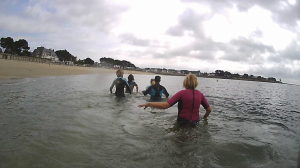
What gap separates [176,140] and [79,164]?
235 cm

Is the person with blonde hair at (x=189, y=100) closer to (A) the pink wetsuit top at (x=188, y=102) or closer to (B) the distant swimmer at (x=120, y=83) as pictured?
(A) the pink wetsuit top at (x=188, y=102)

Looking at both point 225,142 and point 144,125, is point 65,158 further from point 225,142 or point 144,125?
point 225,142

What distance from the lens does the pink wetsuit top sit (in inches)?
182

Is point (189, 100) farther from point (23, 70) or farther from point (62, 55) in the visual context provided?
point (62, 55)

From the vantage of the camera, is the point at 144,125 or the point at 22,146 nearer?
the point at 22,146

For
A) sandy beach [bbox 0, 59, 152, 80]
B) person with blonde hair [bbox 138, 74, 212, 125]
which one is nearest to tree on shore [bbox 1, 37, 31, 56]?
sandy beach [bbox 0, 59, 152, 80]

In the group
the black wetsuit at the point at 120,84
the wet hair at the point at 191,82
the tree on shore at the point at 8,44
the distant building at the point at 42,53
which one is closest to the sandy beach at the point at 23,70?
the black wetsuit at the point at 120,84

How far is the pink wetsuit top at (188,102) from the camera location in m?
4.61

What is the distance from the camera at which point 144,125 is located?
18.2 feet

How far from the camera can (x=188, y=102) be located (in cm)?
469

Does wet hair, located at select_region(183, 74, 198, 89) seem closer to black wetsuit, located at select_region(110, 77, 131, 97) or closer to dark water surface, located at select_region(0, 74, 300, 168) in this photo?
dark water surface, located at select_region(0, 74, 300, 168)

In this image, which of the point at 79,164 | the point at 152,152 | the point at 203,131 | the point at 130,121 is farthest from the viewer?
the point at 130,121

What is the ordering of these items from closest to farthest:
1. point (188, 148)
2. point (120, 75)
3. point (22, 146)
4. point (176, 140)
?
point (22, 146) < point (188, 148) < point (176, 140) < point (120, 75)

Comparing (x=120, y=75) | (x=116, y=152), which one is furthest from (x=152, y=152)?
(x=120, y=75)
